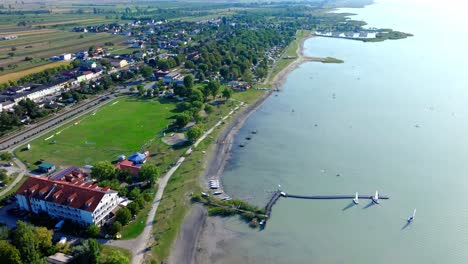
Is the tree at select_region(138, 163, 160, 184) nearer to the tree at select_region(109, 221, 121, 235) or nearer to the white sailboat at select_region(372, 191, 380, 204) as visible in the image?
the tree at select_region(109, 221, 121, 235)

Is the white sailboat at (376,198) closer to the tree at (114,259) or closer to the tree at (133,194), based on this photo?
the tree at (133,194)

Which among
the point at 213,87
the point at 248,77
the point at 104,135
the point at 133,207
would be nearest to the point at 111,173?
the point at 133,207

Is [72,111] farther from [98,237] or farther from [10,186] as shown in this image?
[98,237]

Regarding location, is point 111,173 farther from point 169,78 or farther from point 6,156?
point 169,78

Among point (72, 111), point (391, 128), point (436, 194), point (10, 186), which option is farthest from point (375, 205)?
point (72, 111)

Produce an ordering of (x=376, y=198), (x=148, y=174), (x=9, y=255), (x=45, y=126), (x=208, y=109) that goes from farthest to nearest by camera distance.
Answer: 1. (x=208, y=109)
2. (x=45, y=126)
3. (x=148, y=174)
4. (x=376, y=198)
5. (x=9, y=255)

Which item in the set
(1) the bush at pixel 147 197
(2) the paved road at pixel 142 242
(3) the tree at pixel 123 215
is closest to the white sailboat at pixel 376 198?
(2) the paved road at pixel 142 242

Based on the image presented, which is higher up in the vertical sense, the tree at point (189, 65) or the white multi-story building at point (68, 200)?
the tree at point (189, 65)
